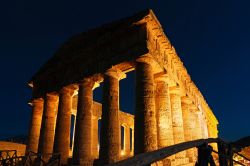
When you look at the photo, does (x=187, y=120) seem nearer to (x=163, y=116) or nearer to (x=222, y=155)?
(x=163, y=116)

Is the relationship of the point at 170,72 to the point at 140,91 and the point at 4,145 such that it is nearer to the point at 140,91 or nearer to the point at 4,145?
the point at 140,91

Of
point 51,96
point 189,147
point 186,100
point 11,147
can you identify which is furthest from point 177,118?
point 11,147

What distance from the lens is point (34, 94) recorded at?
72.1 feet

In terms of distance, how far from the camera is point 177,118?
1756 centimetres

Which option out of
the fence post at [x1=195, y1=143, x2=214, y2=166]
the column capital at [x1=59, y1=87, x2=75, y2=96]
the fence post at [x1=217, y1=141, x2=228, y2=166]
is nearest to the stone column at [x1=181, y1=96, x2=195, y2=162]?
the column capital at [x1=59, y1=87, x2=75, y2=96]

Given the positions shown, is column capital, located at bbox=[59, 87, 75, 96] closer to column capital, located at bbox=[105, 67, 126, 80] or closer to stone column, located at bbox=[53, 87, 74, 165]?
stone column, located at bbox=[53, 87, 74, 165]

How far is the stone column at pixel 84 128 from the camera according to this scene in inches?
587

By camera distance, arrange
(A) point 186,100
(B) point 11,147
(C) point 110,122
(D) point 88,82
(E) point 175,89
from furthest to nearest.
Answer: (B) point 11,147, (A) point 186,100, (E) point 175,89, (D) point 88,82, (C) point 110,122

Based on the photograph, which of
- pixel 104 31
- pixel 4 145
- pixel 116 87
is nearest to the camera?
pixel 116 87

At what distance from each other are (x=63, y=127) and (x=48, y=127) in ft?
6.90

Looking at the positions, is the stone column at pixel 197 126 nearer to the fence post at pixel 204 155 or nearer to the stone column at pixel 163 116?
the stone column at pixel 163 116

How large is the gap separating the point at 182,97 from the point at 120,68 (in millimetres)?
7762

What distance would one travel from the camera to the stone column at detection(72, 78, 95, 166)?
1491 cm

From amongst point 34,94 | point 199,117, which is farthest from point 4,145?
point 199,117
